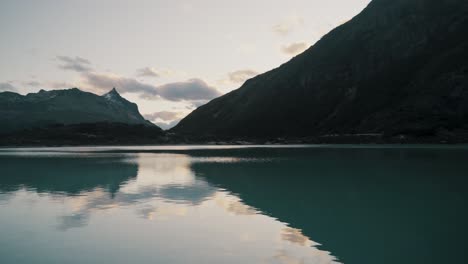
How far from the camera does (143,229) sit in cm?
2778

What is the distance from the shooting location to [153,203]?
129 ft

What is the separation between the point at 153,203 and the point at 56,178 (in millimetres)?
32450

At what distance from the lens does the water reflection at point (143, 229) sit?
21.2 metres

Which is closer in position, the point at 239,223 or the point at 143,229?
the point at 143,229

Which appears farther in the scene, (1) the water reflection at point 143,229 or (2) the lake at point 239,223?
(2) the lake at point 239,223

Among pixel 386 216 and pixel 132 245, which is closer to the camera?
pixel 132 245

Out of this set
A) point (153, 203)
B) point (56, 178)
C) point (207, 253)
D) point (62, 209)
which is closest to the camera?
point (207, 253)

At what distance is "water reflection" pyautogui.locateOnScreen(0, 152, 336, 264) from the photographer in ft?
69.5

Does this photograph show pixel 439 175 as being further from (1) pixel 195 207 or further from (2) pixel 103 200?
(2) pixel 103 200

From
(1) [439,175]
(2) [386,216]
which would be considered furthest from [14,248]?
(1) [439,175]

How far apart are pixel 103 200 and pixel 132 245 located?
61.7 feet

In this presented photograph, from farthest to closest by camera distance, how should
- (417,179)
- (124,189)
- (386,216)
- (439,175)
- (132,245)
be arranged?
(439,175)
(417,179)
(124,189)
(386,216)
(132,245)

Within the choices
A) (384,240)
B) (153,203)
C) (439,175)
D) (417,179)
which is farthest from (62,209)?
(439,175)

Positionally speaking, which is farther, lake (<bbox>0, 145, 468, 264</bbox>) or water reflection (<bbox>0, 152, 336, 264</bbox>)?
lake (<bbox>0, 145, 468, 264</bbox>)
